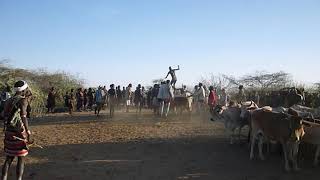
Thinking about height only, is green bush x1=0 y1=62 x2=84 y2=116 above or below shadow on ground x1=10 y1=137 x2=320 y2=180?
above

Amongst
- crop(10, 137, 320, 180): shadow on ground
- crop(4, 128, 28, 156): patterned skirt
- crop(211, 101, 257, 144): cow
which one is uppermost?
crop(211, 101, 257, 144): cow

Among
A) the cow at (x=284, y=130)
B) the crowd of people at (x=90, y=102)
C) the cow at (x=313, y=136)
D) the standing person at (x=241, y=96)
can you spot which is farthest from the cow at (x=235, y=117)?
the standing person at (x=241, y=96)

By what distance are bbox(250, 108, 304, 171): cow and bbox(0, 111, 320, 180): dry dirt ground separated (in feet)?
1.60

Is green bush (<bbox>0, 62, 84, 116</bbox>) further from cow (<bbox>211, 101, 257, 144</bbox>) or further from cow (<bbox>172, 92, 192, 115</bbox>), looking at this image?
cow (<bbox>211, 101, 257, 144</bbox>)

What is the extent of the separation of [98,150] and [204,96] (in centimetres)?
1153

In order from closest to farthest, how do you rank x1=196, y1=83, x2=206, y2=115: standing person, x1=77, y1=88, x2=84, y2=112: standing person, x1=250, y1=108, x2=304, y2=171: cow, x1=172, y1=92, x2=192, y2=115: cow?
x1=250, y1=108, x2=304, y2=171: cow < x1=172, y1=92, x2=192, y2=115: cow < x1=196, y1=83, x2=206, y2=115: standing person < x1=77, y1=88, x2=84, y2=112: standing person

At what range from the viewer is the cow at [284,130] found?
9977mm

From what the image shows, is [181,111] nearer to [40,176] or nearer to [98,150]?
[98,150]

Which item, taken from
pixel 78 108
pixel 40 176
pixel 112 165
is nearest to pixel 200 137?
pixel 112 165

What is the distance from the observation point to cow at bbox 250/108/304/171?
32.7 ft

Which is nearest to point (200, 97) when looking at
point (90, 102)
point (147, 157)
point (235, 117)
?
point (90, 102)

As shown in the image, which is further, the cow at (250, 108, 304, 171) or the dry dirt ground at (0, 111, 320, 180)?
the dry dirt ground at (0, 111, 320, 180)

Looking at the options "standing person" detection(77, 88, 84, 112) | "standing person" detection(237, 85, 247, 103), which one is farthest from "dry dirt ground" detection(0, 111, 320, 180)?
"standing person" detection(77, 88, 84, 112)

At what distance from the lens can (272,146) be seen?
39.6 ft
